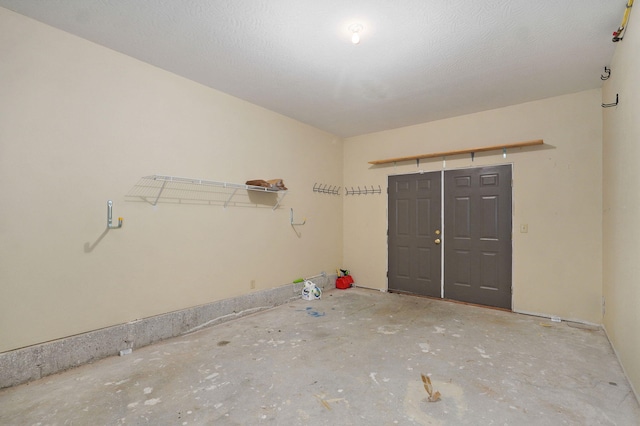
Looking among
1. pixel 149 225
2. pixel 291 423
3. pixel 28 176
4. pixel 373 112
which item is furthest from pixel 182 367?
pixel 373 112

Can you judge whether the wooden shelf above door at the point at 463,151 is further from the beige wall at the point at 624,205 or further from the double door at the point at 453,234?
the beige wall at the point at 624,205

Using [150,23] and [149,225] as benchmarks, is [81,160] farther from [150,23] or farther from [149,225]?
[150,23]

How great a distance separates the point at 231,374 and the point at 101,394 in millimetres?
882

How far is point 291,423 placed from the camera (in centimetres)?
184

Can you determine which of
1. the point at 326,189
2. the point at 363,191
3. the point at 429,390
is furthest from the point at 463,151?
the point at 429,390

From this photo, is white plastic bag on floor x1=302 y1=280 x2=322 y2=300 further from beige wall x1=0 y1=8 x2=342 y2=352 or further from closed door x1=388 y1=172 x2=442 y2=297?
closed door x1=388 y1=172 x2=442 y2=297

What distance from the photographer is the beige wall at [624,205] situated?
2.09m

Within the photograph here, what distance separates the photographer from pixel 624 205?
2.44 meters

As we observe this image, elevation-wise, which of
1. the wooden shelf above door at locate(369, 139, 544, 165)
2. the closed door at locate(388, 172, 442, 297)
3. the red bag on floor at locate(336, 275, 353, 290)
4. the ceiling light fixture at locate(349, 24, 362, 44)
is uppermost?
the ceiling light fixture at locate(349, 24, 362, 44)

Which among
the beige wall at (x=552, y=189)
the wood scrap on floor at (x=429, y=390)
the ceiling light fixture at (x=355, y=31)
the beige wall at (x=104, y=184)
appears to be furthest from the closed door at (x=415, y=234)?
the ceiling light fixture at (x=355, y=31)

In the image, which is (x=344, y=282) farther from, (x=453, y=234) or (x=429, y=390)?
(x=429, y=390)

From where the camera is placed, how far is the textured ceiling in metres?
2.24

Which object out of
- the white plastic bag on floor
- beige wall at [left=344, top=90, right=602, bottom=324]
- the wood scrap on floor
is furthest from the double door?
the wood scrap on floor

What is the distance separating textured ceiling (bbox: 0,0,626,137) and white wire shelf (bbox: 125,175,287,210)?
117 cm
